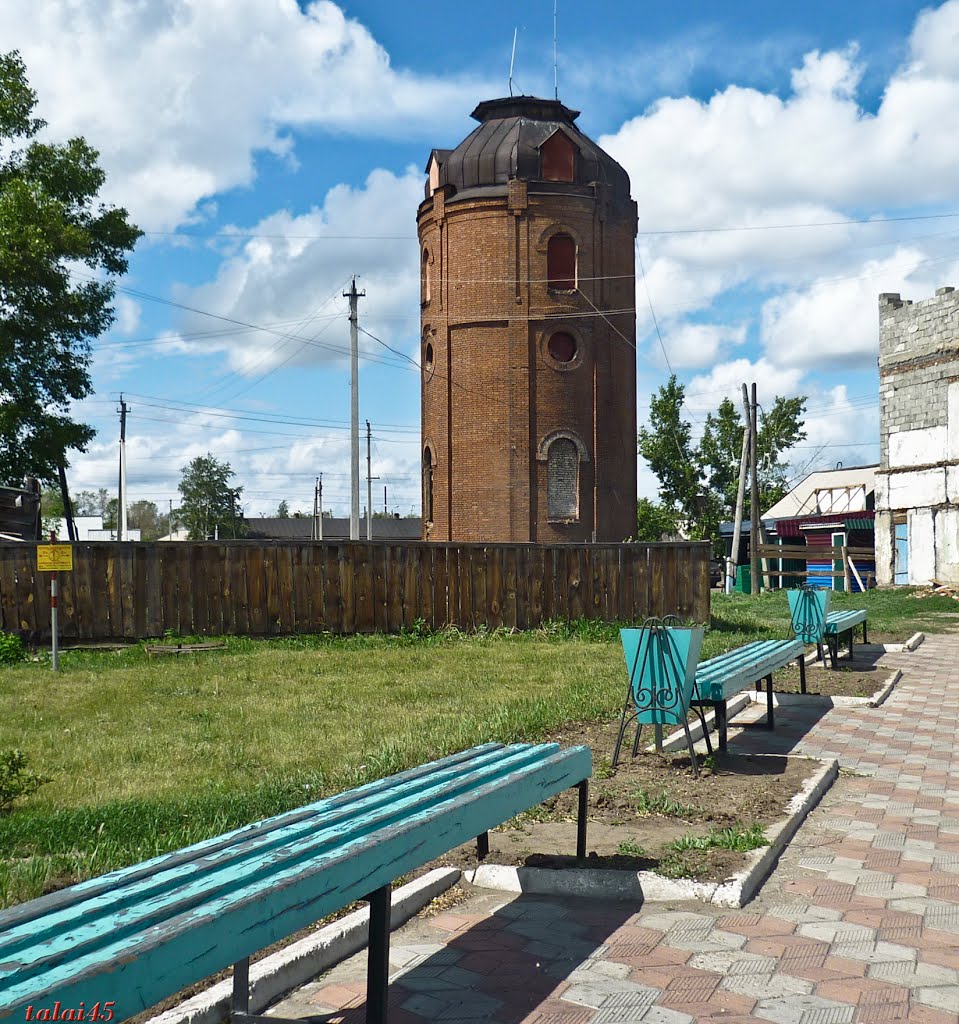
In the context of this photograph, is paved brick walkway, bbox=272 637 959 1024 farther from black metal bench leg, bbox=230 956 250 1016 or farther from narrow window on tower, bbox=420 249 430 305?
narrow window on tower, bbox=420 249 430 305

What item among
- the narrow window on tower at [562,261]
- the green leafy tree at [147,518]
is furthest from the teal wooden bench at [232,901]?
the green leafy tree at [147,518]

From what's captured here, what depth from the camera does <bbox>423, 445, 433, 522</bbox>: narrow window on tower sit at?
35.9 meters

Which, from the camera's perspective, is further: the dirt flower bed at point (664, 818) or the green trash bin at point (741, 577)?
the green trash bin at point (741, 577)

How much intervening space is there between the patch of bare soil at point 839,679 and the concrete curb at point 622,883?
658cm

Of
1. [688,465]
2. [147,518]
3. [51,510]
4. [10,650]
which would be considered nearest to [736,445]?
[688,465]

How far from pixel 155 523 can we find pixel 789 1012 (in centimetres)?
15487

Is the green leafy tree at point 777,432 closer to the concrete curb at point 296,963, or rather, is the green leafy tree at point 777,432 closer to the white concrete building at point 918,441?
the white concrete building at point 918,441

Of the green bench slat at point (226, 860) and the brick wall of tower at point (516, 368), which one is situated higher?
the brick wall of tower at point (516, 368)

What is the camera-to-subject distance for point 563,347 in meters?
34.9

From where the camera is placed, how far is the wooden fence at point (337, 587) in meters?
17.8

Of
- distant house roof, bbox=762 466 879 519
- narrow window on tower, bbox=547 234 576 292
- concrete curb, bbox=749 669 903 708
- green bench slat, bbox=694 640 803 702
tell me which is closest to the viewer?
green bench slat, bbox=694 640 803 702

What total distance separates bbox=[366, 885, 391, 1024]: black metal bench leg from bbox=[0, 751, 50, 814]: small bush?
3.97m

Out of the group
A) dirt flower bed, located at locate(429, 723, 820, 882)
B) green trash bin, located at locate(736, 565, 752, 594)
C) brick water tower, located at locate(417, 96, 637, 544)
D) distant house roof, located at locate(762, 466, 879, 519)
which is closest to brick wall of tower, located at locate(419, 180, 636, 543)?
brick water tower, located at locate(417, 96, 637, 544)

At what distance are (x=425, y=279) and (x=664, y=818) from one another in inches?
1241
